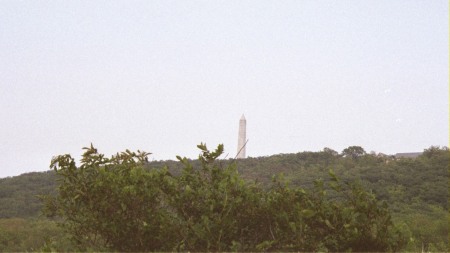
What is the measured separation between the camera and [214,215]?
5.64 metres

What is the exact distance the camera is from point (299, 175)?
174 ft

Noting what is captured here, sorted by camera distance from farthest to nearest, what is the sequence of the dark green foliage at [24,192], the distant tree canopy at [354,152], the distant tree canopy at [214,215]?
the distant tree canopy at [354,152] < the dark green foliage at [24,192] < the distant tree canopy at [214,215]

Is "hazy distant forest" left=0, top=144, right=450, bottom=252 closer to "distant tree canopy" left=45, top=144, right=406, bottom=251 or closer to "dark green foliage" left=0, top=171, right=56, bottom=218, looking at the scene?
"distant tree canopy" left=45, top=144, right=406, bottom=251

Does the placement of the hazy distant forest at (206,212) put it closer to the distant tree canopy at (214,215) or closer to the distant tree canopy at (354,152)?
the distant tree canopy at (214,215)

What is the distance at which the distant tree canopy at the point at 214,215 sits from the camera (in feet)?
18.4

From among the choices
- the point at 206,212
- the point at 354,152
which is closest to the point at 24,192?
the point at 354,152

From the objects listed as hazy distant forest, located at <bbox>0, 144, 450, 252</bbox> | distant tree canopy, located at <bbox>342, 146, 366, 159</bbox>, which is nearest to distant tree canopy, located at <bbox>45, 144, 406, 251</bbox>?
hazy distant forest, located at <bbox>0, 144, 450, 252</bbox>

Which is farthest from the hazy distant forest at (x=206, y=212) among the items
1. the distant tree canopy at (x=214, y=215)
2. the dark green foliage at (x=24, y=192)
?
the dark green foliage at (x=24, y=192)

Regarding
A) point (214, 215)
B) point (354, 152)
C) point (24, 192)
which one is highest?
point (354, 152)

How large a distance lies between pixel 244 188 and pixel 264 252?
2.66ft

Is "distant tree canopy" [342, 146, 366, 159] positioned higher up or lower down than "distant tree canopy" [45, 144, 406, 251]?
higher up

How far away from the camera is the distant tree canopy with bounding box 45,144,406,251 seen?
18.4 ft

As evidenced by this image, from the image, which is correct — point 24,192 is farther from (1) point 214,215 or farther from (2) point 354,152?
(1) point 214,215

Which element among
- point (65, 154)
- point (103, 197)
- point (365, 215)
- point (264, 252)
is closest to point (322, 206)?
point (365, 215)
